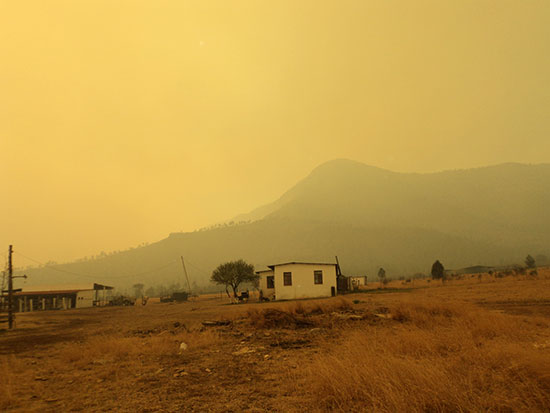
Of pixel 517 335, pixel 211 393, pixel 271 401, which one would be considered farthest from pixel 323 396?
pixel 517 335

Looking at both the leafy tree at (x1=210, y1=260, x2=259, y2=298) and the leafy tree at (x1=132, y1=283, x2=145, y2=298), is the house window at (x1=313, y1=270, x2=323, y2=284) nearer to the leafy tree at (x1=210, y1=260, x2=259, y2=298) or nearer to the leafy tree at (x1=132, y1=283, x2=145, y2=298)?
the leafy tree at (x1=210, y1=260, x2=259, y2=298)

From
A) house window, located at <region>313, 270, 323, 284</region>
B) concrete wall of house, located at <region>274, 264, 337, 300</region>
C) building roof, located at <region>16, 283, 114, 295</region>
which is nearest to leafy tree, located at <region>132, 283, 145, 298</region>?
building roof, located at <region>16, 283, 114, 295</region>

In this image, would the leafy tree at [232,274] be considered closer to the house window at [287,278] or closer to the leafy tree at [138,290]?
the house window at [287,278]

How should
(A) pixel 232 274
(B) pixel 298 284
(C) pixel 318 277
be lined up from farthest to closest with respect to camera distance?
(A) pixel 232 274 → (C) pixel 318 277 → (B) pixel 298 284

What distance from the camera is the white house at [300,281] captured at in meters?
35.2

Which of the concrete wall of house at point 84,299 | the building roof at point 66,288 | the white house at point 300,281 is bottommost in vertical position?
the concrete wall of house at point 84,299

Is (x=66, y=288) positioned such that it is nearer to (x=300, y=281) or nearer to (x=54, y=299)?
(x=54, y=299)

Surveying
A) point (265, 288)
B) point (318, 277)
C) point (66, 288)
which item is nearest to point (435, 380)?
point (318, 277)

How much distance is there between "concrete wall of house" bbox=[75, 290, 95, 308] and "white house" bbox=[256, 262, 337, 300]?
133 feet

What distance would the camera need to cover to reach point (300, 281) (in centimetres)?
3547

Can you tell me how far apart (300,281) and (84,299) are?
45457 millimetres

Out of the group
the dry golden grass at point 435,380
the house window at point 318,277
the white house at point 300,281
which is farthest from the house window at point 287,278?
the dry golden grass at point 435,380

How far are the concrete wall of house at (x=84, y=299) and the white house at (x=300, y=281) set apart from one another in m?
40.4

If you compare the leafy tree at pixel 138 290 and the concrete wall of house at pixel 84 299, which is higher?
the concrete wall of house at pixel 84 299
